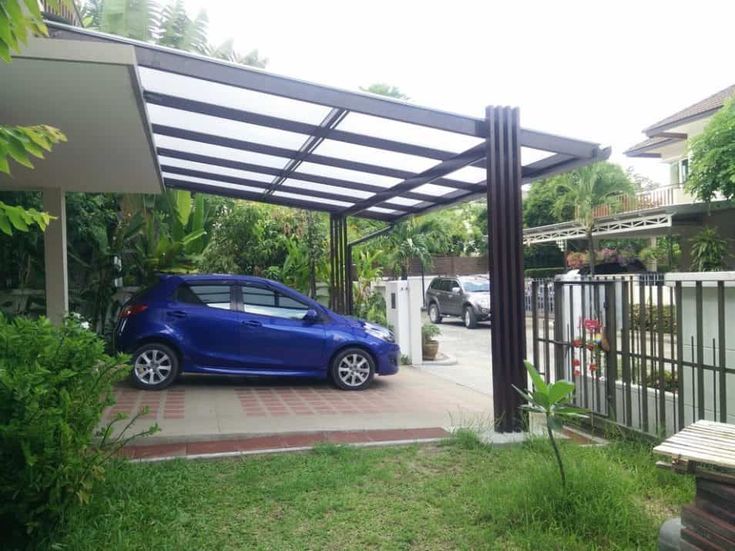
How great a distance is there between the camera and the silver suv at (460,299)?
2139cm

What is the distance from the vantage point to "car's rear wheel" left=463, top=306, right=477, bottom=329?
21.4 m

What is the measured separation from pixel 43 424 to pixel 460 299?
1969 cm

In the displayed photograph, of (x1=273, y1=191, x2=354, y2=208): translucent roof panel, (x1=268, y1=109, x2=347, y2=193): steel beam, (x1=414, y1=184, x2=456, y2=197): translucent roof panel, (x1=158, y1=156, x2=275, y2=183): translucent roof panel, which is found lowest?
(x1=414, y1=184, x2=456, y2=197): translucent roof panel

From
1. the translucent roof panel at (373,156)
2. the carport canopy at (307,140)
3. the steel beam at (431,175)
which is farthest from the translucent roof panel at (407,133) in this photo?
the translucent roof panel at (373,156)

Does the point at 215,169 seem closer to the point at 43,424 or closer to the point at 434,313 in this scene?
the point at 43,424

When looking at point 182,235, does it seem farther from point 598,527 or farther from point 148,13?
point 598,527

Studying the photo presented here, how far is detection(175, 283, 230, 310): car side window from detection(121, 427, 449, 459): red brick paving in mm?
3092

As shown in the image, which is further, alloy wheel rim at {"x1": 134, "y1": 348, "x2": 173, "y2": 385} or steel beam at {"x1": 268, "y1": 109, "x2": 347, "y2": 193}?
alloy wheel rim at {"x1": 134, "y1": 348, "x2": 173, "y2": 385}

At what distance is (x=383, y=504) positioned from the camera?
14.0ft

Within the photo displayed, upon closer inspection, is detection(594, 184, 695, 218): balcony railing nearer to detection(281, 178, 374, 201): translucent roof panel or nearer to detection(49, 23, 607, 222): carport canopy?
detection(49, 23, 607, 222): carport canopy

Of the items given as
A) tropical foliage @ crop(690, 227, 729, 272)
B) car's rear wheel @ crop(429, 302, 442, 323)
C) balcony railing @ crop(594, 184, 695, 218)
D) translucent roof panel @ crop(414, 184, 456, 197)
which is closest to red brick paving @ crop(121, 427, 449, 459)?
translucent roof panel @ crop(414, 184, 456, 197)

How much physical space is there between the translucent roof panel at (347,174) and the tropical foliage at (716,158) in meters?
10.3

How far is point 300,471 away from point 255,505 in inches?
27.1

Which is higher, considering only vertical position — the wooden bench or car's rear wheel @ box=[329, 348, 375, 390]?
the wooden bench
